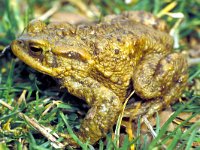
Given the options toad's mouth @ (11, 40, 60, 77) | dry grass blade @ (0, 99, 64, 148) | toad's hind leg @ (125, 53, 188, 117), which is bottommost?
dry grass blade @ (0, 99, 64, 148)

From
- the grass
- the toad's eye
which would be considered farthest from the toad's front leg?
the toad's eye

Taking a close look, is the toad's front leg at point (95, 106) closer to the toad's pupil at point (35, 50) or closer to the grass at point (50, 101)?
the grass at point (50, 101)

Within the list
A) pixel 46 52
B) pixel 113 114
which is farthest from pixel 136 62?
pixel 46 52

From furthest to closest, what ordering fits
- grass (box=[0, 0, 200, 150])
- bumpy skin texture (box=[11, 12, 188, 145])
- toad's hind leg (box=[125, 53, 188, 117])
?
toad's hind leg (box=[125, 53, 188, 117]) → bumpy skin texture (box=[11, 12, 188, 145]) → grass (box=[0, 0, 200, 150])

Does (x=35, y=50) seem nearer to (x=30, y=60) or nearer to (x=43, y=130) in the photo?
(x=30, y=60)

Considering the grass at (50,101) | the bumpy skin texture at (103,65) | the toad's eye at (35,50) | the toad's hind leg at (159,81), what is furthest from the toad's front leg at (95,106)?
the toad's eye at (35,50)

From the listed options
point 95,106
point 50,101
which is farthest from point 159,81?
point 50,101

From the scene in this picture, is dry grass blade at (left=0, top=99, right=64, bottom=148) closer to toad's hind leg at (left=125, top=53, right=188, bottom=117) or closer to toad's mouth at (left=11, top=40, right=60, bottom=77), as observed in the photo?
toad's mouth at (left=11, top=40, right=60, bottom=77)

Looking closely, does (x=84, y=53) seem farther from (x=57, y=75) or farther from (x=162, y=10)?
(x=162, y=10)
